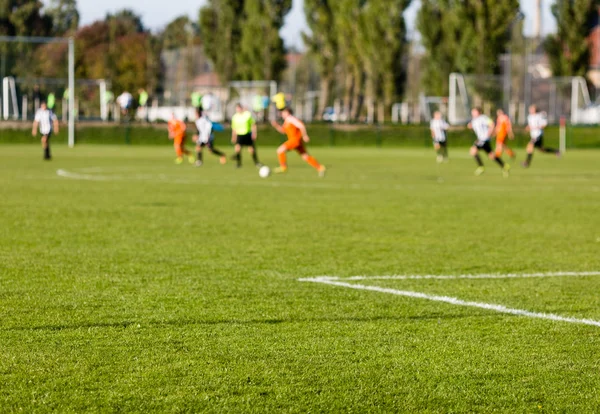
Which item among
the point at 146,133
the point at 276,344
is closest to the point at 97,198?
the point at 276,344

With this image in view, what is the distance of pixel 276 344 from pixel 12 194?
14.2 meters

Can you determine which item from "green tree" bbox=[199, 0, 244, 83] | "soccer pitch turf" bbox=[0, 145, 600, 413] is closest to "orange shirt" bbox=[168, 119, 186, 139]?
"soccer pitch turf" bbox=[0, 145, 600, 413]

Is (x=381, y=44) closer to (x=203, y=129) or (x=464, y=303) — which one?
(x=203, y=129)

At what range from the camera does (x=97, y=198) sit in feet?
64.2

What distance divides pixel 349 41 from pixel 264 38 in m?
5.46

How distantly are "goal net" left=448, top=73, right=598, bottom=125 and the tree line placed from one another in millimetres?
1799

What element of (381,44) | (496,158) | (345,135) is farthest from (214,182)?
(381,44)

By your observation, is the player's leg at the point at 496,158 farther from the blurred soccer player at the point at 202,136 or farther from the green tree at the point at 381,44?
the green tree at the point at 381,44

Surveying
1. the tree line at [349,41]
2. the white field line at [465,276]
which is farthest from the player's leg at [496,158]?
the tree line at [349,41]

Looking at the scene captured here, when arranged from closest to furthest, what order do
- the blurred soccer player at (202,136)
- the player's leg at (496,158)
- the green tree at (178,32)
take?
the player's leg at (496,158) → the blurred soccer player at (202,136) → the green tree at (178,32)

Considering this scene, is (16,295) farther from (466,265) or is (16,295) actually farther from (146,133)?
(146,133)

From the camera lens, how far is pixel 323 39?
75.5 metres

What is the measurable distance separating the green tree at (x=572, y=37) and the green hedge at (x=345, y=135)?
886 centimetres

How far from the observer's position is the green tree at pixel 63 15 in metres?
71.1
